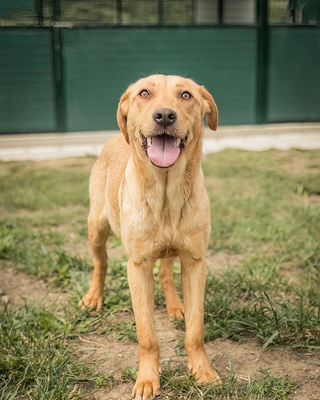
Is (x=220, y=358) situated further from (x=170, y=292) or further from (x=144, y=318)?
(x=170, y=292)

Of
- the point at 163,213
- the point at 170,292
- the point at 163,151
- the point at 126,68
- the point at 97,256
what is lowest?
the point at 170,292

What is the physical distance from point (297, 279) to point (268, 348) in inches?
47.3

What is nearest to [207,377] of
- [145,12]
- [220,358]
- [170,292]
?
[220,358]

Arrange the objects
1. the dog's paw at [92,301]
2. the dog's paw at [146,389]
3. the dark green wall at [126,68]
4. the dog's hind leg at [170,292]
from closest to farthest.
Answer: the dog's paw at [146,389]
the dog's hind leg at [170,292]
the dog's paw at [92,301]
the dark green wall at [126,68]

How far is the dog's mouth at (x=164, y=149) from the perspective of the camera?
8.94 feet

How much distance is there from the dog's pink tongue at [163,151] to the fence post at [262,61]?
320 inches

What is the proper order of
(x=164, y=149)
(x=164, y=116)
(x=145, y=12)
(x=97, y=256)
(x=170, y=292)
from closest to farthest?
(x=164, y=116) < (x=164, y=149) < (x=170, y=292) < (x=97, y=256) < (x=145, y=12)

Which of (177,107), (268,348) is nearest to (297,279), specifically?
(268,348)

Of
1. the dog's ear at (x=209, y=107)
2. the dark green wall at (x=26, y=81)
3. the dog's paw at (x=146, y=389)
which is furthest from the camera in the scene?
the dark green wall at (x=26, y=81)

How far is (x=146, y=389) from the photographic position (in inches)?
111

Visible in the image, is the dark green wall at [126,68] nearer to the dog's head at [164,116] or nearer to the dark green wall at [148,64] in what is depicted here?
the dark green wall at [148,64]

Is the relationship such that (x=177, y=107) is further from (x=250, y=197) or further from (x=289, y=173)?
(x=289, y=173)

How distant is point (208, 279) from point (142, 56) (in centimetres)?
686

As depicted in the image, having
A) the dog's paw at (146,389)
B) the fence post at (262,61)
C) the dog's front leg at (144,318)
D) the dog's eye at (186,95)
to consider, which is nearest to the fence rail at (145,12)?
the fence post at (262,61)
